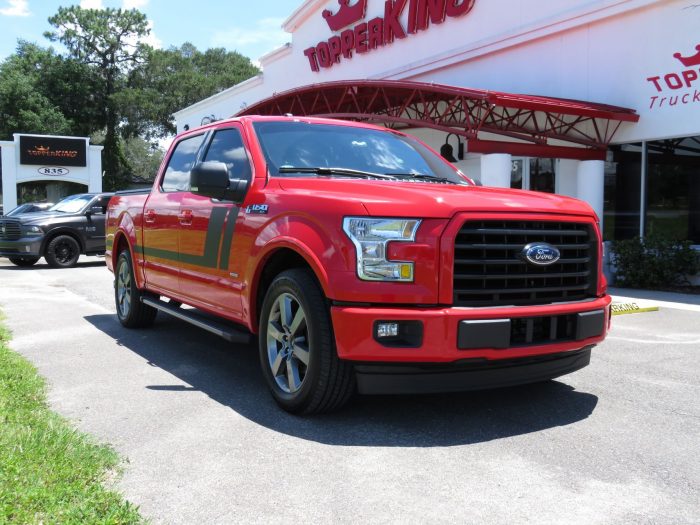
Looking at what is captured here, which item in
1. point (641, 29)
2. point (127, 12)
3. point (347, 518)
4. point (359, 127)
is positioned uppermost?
point (127, 12)

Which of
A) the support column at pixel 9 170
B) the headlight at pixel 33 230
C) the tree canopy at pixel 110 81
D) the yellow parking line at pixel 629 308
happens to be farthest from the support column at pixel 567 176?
the tree canopy at pixel 110 81

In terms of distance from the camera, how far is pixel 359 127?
5.41 metres

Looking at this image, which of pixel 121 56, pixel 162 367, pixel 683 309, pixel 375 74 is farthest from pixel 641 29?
pixel 121 56

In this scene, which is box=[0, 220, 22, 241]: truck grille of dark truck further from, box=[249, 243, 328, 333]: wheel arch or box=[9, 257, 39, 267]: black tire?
box=[249, 243, 328, 333]: wheel arch

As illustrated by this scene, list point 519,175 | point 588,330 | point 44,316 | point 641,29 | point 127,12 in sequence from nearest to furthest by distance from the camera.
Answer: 1. point 588,330
2. point 44,316
3. point 641,29
4. point 519,175
5. point 127,12

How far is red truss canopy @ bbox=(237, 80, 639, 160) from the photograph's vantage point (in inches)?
464

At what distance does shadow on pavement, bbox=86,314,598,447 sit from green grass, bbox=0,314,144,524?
1.00 m

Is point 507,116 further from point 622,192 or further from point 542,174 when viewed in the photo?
point 622,192

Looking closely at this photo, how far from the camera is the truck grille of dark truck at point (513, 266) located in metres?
3.64

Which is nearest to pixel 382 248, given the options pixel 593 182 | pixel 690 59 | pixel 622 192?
pixel 690 59

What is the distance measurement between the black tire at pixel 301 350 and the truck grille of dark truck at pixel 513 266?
785mm

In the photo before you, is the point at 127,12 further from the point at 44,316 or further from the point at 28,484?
the point at 28,484

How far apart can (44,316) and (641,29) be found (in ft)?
37.3

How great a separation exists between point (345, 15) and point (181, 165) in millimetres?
15830
